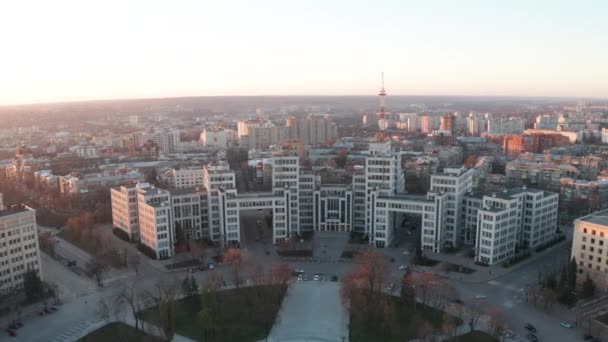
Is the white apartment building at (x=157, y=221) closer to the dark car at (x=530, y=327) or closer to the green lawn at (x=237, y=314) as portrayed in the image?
the green lawn at (x=237, y=314)

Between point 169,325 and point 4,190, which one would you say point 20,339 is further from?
point 4,190

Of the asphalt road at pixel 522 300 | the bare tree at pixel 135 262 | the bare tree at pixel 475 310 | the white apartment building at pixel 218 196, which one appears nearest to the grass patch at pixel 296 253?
the white apartment building at pixel 218 196

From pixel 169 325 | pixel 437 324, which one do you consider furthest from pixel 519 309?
pixel 169 325

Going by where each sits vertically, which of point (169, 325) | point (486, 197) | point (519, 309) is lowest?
point (519, 309)

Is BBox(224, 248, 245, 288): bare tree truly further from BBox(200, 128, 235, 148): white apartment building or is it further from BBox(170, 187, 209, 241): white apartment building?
BBox(200, 128, 235, 148): white apartment building

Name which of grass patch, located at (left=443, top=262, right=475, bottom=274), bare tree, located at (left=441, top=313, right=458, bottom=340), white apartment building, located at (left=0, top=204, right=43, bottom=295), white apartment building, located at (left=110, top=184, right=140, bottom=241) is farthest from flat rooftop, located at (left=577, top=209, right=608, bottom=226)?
white apartment building, located at (left=0, top=204, right=43, bottom=295)

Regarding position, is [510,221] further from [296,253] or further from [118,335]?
[118,335]
